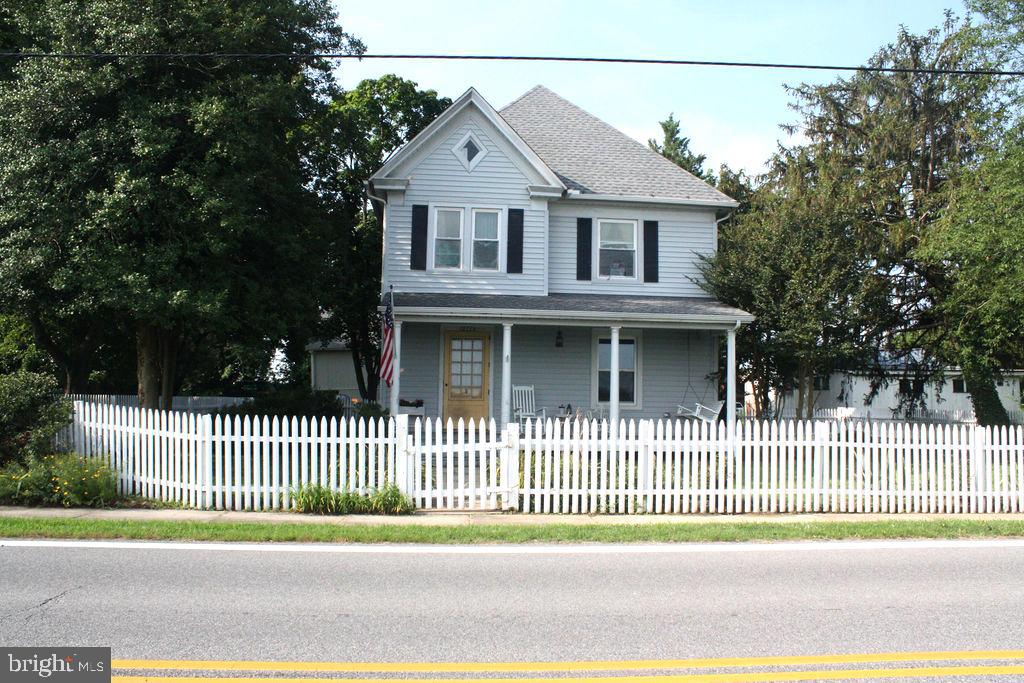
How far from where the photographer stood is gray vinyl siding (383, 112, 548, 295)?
1917 cm

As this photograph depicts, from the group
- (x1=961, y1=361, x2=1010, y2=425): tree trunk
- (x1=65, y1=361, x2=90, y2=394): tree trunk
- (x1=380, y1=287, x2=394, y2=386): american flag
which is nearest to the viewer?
(x1=380, y1=287, x2=394, y2=386): american flag

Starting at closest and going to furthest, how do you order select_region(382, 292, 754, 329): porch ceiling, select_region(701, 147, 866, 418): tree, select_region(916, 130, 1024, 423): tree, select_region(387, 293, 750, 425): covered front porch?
select_region(382, 292, 754, 329): porch ceiling
select_region(916, 130, 1024, 423): tree
select_region(701, 147, 866, 418): tree
select_region(387, 293, 750, 425): covered front porch

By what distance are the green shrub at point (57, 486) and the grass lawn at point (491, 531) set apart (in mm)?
1043

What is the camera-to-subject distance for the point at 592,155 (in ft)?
71.8

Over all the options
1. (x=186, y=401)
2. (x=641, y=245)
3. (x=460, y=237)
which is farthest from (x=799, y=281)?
(x=186, y=401)

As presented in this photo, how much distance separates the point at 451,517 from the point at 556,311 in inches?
301

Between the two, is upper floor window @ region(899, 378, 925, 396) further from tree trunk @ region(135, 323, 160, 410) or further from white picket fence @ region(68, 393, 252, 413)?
tree trunk @ region(135, 323, 160, 410)

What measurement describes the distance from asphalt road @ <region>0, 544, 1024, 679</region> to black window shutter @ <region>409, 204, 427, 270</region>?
11.4 metres

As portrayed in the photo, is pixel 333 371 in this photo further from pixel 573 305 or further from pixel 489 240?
pixel 573 305

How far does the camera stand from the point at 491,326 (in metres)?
19.5

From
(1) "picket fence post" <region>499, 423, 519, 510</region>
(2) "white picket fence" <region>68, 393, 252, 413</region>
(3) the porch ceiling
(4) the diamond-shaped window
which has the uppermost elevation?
(4) the diamond-shaped window

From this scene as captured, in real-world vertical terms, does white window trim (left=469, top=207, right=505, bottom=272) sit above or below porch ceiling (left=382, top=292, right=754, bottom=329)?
above

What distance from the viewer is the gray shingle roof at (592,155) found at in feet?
67.1

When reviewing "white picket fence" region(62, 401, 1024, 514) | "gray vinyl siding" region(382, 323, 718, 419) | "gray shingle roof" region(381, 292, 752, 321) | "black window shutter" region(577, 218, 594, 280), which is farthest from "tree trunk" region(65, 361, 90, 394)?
"black window shutter" region(577, 218, 594, 280)
